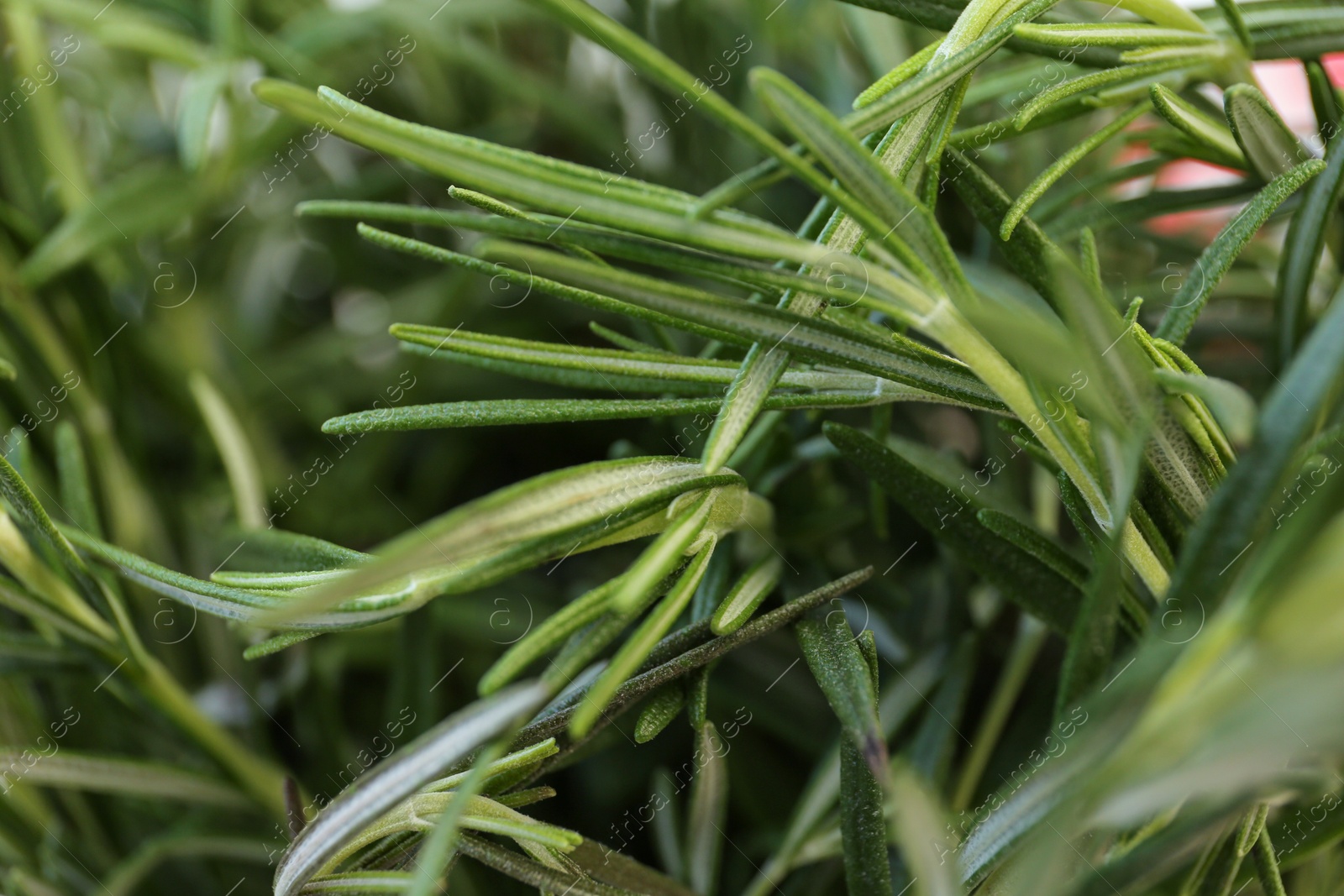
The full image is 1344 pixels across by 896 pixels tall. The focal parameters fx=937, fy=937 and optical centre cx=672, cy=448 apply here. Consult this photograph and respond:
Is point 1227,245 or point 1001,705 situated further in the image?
point 1001,705

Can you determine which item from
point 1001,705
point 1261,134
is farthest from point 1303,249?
point 1001,705

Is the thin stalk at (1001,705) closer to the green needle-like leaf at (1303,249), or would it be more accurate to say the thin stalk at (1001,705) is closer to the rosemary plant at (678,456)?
the rosemary plant at (678,456)

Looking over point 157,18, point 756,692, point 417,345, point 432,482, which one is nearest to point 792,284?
point 417,345

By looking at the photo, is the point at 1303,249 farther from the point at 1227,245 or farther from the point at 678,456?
the point at 678,456

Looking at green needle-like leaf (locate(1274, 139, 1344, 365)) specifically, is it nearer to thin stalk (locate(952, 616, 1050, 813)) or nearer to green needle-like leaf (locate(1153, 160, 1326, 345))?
green needle-like leaf (locate(1153, 160, 1326, 345))

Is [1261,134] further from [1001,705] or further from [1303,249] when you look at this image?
[1001,705]

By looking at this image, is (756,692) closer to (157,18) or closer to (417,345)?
(417,345)

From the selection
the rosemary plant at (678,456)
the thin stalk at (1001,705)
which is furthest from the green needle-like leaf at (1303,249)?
the thin stalk at (1001,705)

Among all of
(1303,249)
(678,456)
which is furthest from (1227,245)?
(678,456)

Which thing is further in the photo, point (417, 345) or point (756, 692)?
point (756, 692)

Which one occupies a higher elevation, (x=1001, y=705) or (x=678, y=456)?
(x=678, y=456)

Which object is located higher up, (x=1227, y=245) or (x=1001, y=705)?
(x=1227, y=245)
